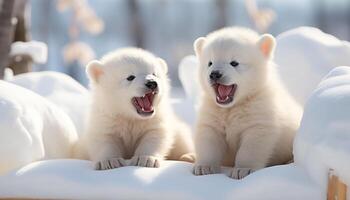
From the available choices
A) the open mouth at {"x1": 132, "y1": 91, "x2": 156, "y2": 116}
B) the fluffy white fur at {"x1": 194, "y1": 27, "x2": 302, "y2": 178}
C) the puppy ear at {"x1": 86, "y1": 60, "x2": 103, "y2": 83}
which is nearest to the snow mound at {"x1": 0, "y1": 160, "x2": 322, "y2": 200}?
the fluffy white fur at {"x1": 194, "y1": 27, "x2": 302, "y2": 178}

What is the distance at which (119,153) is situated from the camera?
3004mm

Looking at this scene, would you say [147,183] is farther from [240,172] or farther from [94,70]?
[94,70]

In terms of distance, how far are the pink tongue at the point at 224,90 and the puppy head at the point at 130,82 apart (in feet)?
0.99

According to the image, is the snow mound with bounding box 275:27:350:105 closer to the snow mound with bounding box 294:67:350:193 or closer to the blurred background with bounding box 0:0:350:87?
the snow mound with bounding box 294:67:350:193

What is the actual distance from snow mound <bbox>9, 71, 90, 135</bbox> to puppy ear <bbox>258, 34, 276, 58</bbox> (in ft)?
4.87

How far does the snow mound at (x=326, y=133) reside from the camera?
2.13 meters

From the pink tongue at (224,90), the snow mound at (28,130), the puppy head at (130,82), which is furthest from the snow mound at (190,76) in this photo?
the pink tongue at (224,90)

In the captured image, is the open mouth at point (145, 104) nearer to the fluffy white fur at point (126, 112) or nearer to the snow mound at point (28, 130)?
the fluffy white fur at point (126, 112)

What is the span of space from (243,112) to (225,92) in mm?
117

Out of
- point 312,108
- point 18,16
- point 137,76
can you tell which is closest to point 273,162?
point 312,108

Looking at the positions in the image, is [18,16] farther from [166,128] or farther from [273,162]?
[273,162]

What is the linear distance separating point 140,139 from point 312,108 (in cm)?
97

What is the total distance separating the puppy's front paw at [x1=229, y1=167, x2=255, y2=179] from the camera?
2571 millimetres

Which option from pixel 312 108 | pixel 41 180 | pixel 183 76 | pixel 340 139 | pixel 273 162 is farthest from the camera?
pixel 183 76
